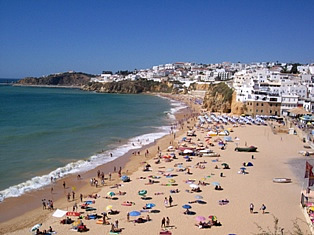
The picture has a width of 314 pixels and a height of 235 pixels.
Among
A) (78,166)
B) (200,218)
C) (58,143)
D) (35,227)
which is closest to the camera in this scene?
(35,227)

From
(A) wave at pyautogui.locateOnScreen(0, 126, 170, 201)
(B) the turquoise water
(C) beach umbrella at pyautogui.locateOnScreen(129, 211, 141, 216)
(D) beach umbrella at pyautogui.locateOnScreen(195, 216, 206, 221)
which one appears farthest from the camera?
(B) the turquoise water

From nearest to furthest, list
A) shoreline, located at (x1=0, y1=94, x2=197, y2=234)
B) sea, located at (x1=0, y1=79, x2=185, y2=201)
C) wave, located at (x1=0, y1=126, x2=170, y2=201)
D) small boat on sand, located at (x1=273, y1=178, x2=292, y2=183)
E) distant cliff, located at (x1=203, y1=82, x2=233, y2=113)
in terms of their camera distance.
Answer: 1. shoreline, located at (x1=0, y1=94, x2=197, y2=234)
2. wave, located at (x1=0, y1=126, x2=170, y2=201)
3. small boat on sand, located at (x1=273, y1=178, x2=292, y2=183)
4. sea, located at (x1=0, y1=79, x2=185, y2=201)
5. distant cliff, located at (x1=203, y1=82, x2=233, y2=113)

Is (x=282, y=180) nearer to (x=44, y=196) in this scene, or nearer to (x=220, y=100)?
(x=44, y=196)

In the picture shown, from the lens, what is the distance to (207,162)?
843 inches

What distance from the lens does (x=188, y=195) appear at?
1521 centimetres

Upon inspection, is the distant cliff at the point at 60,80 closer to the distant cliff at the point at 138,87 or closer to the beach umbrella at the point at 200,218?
the distant cliff at the point at 138,87

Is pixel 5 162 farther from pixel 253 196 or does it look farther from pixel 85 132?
pixel 253 196

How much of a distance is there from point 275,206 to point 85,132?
2184 centimetres

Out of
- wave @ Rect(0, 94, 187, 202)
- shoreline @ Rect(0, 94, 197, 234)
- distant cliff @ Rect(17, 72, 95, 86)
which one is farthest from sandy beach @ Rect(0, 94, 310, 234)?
distant cliff @ Rect(17, 72, 95, 86)

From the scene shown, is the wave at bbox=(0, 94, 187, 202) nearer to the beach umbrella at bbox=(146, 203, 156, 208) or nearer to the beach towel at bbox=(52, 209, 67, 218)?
the beach towel at bbox=(52, 209, 67, 218)

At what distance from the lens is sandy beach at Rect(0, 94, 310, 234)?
39.6ft

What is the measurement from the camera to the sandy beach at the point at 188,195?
12.1 metres

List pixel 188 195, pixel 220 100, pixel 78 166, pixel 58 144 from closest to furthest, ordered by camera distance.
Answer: pixel 188 195 < pixel 78 166 < pixel 58 144 < pixel 220 100

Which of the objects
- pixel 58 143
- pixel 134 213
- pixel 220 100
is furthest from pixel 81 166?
pixel 220 100
